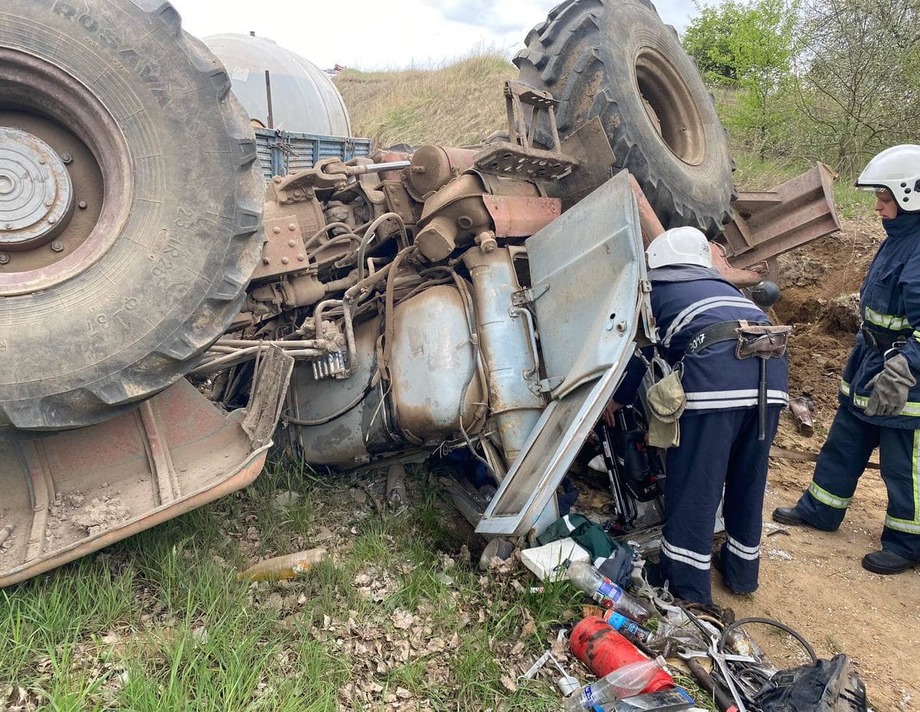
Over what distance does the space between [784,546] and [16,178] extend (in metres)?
3.81

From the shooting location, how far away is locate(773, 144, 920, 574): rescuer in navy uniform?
3.01 m

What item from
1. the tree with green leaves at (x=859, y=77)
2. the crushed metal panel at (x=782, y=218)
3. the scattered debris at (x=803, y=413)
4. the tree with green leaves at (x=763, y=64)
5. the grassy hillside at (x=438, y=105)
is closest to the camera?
the crushed metal panel at (x=782, y=218)

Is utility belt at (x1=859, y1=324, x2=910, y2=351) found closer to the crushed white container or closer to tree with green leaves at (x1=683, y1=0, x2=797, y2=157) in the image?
the crushed white container

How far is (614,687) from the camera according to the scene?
1.99 meters

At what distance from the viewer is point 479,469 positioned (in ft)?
10.6

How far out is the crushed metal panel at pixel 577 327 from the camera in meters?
2.32

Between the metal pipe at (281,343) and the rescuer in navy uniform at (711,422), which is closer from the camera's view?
the metal pipe at (281,343)

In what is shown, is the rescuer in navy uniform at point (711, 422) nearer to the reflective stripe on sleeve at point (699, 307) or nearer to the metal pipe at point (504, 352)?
the reflective stripe on sleeve at point (699, 307)

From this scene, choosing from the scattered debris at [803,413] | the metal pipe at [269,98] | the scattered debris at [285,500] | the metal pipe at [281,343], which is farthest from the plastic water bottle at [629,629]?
the metal pipe at [269,98]

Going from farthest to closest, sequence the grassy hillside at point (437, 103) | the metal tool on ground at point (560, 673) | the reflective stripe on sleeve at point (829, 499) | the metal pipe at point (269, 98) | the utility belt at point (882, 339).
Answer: the grassy hillside at point (437, 103) < the metal pipe at point (269, 98) < the reflective stripe on sleeve at point (829, 499) < the utility belt at point (882, 339) < the metal tool on ground at point (560, 673)

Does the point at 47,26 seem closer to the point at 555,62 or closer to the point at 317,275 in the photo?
the point at 317,275

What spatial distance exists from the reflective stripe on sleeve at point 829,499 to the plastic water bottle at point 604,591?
1.76m

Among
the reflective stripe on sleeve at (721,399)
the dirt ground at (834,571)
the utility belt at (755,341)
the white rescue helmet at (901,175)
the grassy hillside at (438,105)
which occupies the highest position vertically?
the grassy hillside at (438,105)

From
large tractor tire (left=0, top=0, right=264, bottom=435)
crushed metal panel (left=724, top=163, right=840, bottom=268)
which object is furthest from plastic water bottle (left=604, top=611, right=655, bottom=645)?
crushed metal panel (left=724, top=163, right=840, bottom=268)
